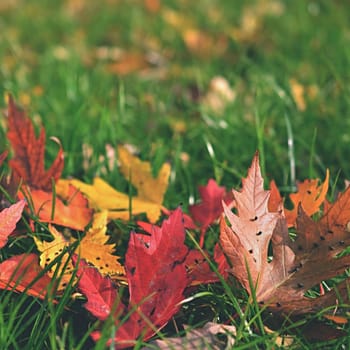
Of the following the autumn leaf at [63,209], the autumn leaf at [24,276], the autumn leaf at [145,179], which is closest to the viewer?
the autumn leaf at [24,276]

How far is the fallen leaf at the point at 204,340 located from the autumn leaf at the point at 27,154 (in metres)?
0.55

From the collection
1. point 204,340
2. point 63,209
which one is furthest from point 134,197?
point 204,340

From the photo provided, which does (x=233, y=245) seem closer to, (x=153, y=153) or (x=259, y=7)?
(x=153, y=153)

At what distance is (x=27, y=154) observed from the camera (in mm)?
1472

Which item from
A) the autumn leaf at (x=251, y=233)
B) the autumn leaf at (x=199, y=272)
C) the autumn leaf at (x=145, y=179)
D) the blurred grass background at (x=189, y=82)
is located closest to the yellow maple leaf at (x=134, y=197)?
the autumn leaf at (x=145, y=179)

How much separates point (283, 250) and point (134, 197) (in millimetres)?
497

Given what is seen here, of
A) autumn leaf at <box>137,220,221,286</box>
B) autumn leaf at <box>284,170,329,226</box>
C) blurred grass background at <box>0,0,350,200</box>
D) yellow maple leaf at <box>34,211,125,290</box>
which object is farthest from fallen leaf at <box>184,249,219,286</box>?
blurred grass background at <box>0,0,350,200</box>

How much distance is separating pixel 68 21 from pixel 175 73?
37.1 inches

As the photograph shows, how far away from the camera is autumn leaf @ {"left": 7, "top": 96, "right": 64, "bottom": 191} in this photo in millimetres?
1462

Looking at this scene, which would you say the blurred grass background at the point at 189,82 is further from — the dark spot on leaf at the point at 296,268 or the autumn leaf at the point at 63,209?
the dark spot on leaf at the point at 296,268

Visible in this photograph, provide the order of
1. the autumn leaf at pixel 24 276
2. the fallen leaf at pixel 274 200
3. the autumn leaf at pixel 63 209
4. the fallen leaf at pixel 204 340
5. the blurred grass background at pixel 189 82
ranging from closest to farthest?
the fallen leaf at pixel 204 340, the autumn leaf at pixel 24 276, the fallen leaf at pixel 274 200, the autumn leaf at pixel 63 209, the blurred grass background at pixel 189 82

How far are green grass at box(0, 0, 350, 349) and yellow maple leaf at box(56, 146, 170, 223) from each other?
0.08m

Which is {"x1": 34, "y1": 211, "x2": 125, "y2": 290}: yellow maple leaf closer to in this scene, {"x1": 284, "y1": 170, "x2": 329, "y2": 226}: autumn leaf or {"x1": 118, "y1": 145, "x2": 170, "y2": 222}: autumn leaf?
{"x1": 118, "y1": 145, "x2": 170, "y2": 222}: autumn leaf

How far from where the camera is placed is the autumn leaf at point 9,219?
1.13 metres
